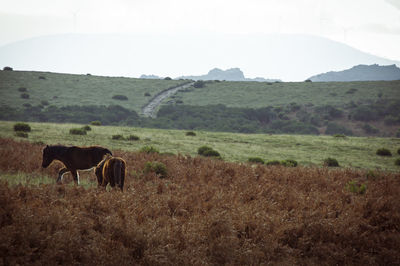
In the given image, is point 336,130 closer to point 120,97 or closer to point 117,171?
point 120,97

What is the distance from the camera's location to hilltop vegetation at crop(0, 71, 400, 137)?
174ft

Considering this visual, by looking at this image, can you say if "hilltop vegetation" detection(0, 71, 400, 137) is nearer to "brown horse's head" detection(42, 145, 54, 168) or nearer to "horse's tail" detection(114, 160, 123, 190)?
"brown horse's head" detection(42, 145, 54, 168)

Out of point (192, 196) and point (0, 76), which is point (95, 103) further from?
point (192, 196)

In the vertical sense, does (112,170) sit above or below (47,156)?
below

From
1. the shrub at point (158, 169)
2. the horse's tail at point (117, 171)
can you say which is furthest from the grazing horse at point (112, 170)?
the shrub at point (158, 169)

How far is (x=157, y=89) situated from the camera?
78.4 meters

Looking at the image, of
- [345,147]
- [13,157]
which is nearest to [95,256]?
[13,157]

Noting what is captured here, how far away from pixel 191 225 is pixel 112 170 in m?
2.77

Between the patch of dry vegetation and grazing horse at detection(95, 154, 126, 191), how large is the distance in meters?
0.52

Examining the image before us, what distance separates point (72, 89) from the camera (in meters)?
70.2

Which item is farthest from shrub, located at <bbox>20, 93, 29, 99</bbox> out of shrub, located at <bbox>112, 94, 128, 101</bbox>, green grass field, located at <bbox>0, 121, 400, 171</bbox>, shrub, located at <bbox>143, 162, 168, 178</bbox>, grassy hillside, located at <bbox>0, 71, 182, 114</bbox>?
shrub, located at <bbox>143, 162, 168, 178</bbox>

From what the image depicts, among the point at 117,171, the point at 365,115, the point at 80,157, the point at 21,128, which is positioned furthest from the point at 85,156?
the point at 365,115

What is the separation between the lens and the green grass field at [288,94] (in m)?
68.0

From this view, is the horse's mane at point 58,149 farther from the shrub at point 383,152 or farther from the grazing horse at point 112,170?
the shrub at point 383,152
